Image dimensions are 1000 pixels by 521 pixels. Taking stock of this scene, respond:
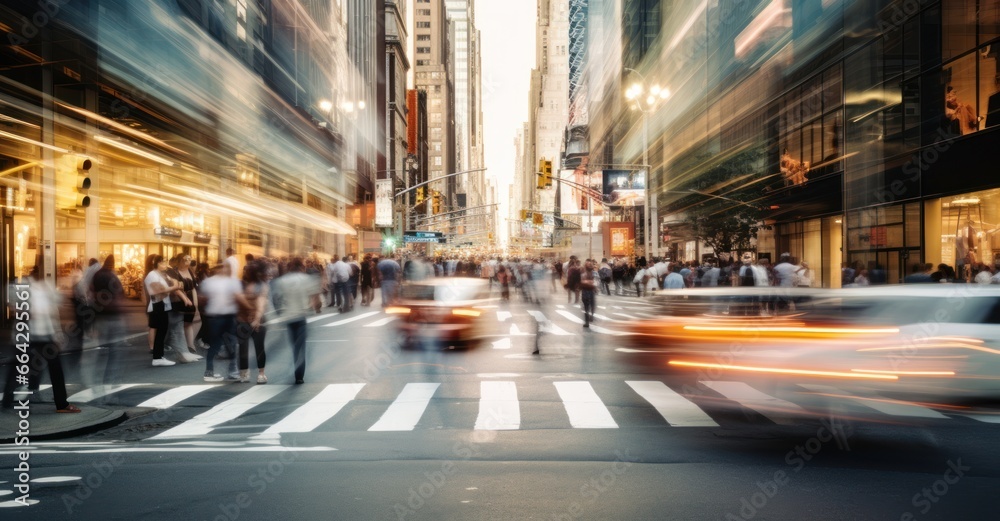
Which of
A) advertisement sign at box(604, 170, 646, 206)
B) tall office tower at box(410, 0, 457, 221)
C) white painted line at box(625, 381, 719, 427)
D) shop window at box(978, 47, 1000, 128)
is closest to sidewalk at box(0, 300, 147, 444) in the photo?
white painted line at box(625, 381, 719, 427)

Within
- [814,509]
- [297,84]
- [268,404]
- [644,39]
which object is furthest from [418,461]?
[644,39]

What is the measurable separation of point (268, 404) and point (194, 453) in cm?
298

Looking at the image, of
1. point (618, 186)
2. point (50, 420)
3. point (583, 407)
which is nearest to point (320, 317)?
point (50, 420)

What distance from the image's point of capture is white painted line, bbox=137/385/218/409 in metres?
11.0

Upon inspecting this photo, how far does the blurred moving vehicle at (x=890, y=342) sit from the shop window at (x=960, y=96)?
1887 centimetres

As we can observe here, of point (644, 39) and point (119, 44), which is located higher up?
point (644, 39)

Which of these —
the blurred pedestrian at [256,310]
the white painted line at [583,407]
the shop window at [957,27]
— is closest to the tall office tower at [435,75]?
the shop window at [957,27]

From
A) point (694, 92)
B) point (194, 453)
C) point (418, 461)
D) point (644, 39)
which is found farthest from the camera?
point (644, 39)

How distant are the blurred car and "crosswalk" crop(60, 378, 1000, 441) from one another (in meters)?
3.30

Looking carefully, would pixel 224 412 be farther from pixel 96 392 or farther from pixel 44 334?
pixel 96 392

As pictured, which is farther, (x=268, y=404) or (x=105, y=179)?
(x=105, y=179)

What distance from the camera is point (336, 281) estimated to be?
2909 cm

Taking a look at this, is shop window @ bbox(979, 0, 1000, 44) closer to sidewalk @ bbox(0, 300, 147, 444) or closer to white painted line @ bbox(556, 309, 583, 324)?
white painted line @ bbox(556, 309, 583, 324)

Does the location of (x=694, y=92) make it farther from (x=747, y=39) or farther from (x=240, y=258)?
(x=240, y=258)
